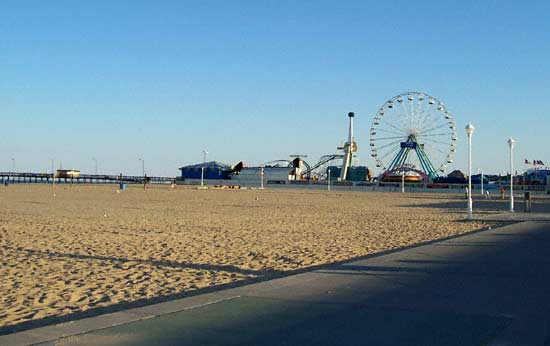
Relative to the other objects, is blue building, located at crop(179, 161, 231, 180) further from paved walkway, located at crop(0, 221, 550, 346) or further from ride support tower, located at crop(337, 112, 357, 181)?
paved walkway, located at crop(0, 221, 550, 346)

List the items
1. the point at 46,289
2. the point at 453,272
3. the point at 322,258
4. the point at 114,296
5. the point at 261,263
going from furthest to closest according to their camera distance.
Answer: the point at 322,258, the point at 261,263, the point at 453,272, the point at 46,289, the point at 114,296

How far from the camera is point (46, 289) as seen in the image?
826 centimetres

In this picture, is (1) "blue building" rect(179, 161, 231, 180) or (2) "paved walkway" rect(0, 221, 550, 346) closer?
(2) "paved walkway" rect(0, 221, 550, 346)

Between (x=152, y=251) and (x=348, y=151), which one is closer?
(x=152, y=251)

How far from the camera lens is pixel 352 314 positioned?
6203 millimetres

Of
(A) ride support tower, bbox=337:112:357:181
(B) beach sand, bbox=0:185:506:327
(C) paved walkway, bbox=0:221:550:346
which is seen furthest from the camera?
(A) ride support tower, bbox=337:112:357:181

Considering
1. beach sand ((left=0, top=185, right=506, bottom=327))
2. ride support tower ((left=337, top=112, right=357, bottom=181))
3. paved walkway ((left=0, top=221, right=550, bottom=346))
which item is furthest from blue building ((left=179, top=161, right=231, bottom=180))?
paved walkway ((left=0, top=221, right=550, bottom=346))

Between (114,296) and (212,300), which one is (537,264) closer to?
(212,300)

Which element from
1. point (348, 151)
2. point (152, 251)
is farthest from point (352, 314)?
point (348, 151)

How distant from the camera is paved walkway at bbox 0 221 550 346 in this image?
5246mm

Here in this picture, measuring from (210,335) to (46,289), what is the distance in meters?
3.84

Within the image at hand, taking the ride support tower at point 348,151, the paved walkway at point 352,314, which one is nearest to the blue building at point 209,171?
the ride support tower at point 348,151

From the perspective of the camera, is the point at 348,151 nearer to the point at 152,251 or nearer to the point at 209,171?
the point at 209,171

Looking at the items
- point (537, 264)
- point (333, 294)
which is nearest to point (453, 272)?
point (537, 264)
